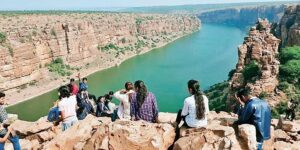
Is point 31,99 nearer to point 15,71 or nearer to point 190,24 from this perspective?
point 15,71

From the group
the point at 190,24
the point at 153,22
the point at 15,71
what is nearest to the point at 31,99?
the point at 15,71

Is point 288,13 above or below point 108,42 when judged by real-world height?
above

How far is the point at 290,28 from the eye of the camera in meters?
41.4

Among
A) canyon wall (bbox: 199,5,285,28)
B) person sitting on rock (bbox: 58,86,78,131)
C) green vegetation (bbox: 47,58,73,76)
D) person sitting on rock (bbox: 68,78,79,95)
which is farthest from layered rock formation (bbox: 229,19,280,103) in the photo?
canyon wall (bbox: 199,5,285,28)

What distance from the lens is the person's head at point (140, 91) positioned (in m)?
8.16

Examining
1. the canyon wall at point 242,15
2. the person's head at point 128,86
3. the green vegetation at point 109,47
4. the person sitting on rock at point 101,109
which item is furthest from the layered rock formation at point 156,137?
the canyon wall at point 242,15

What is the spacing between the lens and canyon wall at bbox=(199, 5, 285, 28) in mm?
157875

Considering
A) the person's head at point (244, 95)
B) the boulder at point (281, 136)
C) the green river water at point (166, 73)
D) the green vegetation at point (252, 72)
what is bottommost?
the green river water at point (166, 73)

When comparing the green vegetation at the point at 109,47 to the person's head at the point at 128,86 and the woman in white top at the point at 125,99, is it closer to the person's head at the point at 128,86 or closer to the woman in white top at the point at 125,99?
the woman in white top at the point at 125,99

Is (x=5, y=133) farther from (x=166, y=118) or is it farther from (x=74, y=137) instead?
(x=166, y=118)

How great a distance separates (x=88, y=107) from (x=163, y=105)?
28247mm

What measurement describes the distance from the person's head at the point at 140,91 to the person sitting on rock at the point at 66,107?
1587 millimetres

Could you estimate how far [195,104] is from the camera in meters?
7.57

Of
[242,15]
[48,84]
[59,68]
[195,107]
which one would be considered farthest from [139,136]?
[242,15]
